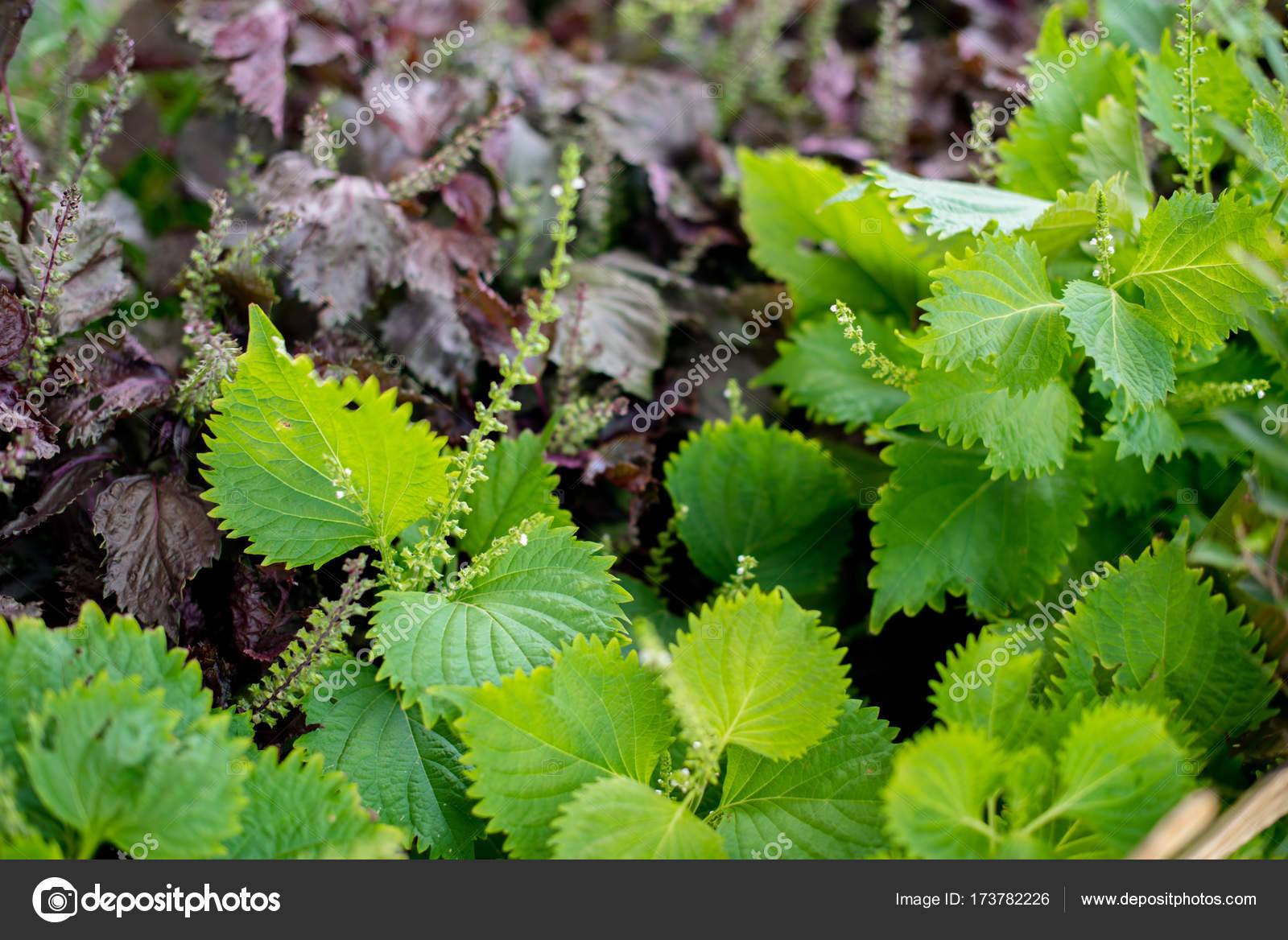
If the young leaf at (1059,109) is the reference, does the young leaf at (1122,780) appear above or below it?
below

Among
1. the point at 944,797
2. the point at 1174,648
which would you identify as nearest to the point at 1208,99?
the point at 1174,648

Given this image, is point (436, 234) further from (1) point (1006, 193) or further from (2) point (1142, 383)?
(2) point (1142, 383)

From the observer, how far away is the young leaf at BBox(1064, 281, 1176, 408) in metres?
0.82

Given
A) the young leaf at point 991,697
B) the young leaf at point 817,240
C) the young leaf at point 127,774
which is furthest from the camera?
the young leaf at point 817,240

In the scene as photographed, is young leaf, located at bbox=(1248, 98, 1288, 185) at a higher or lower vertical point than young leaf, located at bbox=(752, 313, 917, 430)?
higher

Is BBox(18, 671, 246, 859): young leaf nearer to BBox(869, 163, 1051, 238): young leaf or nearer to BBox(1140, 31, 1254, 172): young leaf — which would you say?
BBox(869, 163, 1051, 238): young leaf

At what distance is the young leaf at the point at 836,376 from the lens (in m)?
1.05

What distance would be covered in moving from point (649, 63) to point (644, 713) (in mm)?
1348

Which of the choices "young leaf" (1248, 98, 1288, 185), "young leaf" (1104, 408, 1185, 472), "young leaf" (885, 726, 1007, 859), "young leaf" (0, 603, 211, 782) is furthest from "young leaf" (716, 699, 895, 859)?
"young leaf" (1248, 98, 1288, 185)

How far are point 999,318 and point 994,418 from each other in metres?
0.10

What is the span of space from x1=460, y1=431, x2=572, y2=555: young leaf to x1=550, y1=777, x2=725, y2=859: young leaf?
0.97ft
